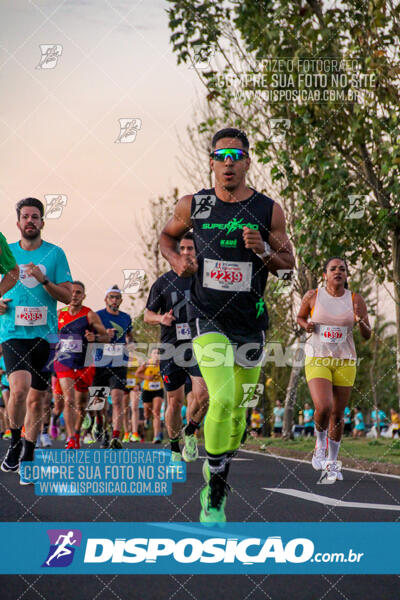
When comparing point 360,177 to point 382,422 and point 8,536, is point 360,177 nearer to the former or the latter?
point 8,536

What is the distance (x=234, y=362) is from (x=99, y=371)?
8.54m

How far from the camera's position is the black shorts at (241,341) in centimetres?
579

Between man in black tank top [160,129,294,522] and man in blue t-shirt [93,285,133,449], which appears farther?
man in blue t-shirt [93,285,133,449]

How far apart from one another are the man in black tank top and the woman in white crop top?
3.57m

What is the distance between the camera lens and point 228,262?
5.65m

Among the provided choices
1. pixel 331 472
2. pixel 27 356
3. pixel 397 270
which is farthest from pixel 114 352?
pixel 27 356

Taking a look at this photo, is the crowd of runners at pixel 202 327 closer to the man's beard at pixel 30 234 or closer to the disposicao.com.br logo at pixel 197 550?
the man's beard at pixel 30 234

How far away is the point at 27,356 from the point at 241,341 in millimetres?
3109

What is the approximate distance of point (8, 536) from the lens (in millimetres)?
4793

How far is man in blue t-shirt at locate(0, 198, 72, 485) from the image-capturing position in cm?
832

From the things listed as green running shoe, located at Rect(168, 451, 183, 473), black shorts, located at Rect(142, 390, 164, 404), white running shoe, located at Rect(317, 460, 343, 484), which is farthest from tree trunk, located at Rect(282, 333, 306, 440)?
Result: white running shoe, located at Rect(317, 460, 343, 484)

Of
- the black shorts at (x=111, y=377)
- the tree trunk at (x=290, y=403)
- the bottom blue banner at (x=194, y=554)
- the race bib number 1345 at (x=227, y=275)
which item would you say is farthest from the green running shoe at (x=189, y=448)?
the tree trunk at (x=290, y=403)

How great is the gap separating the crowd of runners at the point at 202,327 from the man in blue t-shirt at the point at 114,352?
0.07 ft

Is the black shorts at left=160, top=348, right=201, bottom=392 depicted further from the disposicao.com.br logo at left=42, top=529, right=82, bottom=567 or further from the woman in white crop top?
the disposicao.com.br logo at left=42, top=529, right=82, bottom=567
